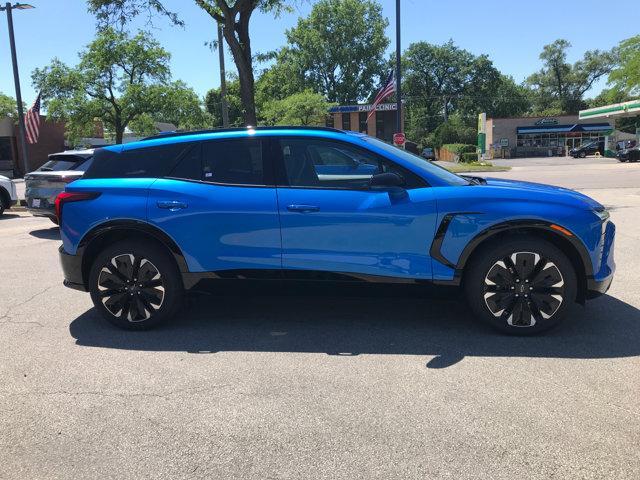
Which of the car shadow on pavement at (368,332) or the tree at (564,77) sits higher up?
the tree at (564,77)

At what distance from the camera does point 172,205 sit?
4.61m

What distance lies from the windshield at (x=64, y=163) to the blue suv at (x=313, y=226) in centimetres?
691

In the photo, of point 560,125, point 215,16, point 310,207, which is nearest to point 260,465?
point 310,207

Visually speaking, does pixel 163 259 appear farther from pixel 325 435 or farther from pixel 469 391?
pixel 469 391

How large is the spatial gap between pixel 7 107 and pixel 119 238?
4486cm

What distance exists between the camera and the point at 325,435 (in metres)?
3.06

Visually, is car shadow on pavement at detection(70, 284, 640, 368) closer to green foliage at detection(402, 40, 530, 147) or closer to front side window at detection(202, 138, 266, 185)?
front side window at detection(202, 138, 266, 185)

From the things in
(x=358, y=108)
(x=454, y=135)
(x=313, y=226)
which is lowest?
(x=313, y=226)

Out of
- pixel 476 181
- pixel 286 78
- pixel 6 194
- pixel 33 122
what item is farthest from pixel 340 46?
pixel 476 181

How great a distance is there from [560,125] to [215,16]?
5939cm

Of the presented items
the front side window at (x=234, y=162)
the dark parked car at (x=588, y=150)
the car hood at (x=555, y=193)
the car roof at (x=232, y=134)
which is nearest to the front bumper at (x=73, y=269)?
the car roof at (x=232, y=134)

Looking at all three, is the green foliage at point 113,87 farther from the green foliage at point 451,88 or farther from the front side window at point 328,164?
the green foliage at point 451,88

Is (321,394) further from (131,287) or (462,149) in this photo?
(462,149)

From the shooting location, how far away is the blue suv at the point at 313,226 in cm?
429
